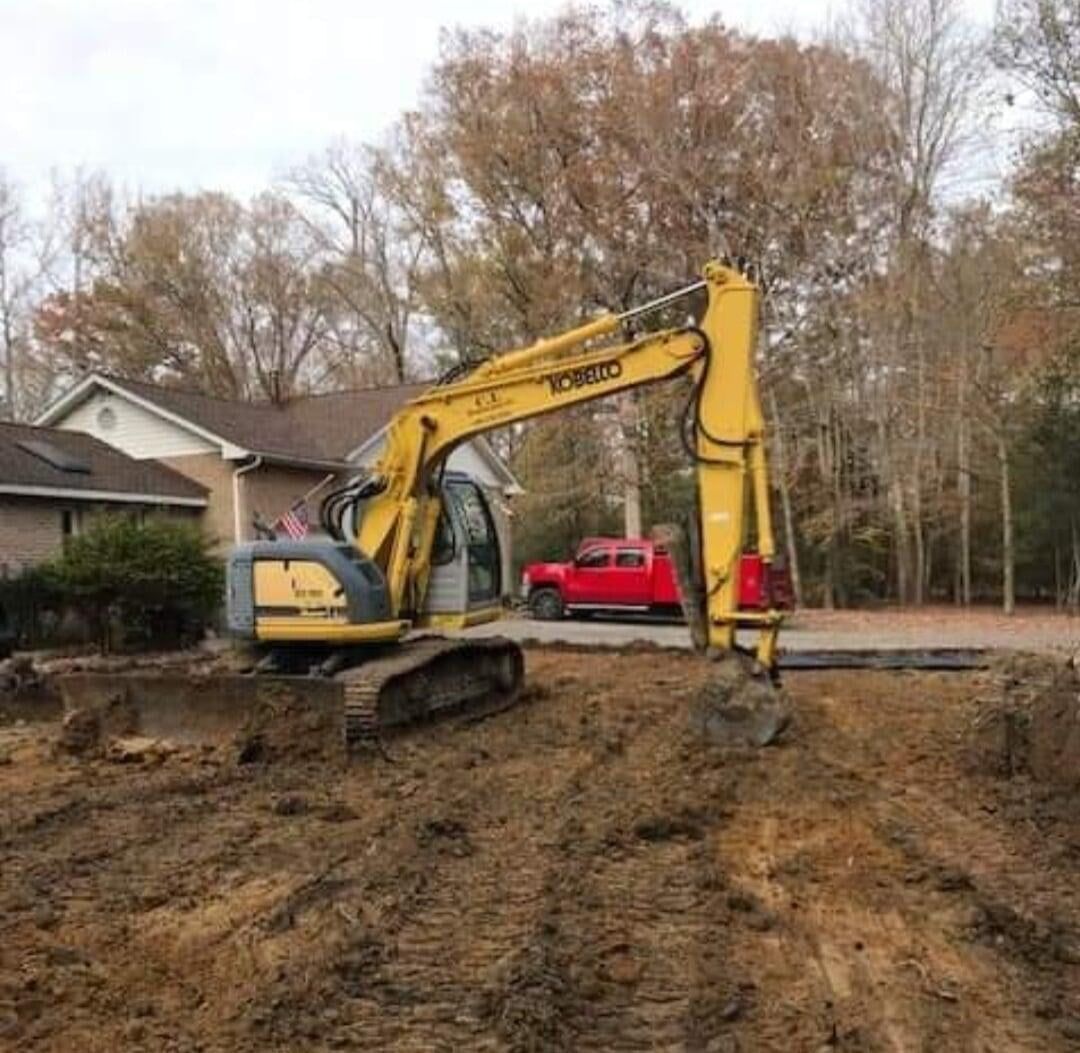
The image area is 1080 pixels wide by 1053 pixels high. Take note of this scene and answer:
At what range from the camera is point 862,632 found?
23.3 metres

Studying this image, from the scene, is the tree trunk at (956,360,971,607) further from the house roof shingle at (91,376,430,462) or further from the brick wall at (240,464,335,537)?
the brick wall at (240,464,335,537)

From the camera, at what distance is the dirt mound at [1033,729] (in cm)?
786

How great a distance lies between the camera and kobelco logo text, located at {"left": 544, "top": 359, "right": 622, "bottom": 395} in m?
10.5

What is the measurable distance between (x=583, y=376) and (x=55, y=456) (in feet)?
50.3

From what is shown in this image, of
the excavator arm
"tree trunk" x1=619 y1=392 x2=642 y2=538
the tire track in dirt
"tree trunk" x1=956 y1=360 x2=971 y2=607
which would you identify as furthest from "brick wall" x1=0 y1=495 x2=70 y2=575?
"tree trunk" x1=956 y1=360 x2=971 y2=607

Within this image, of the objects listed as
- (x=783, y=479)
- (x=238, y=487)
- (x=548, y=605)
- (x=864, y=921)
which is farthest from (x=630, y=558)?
(x=864, y=921)

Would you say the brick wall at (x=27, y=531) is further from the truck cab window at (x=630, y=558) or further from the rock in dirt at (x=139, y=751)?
the rock in dirt at (x=139, y=751)

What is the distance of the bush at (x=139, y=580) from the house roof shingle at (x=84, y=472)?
268 cm

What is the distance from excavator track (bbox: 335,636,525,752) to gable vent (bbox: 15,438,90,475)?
13.2 metres

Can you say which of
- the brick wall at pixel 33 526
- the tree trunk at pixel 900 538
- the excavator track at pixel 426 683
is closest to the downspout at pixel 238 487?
the brick wall at pixel 33 526

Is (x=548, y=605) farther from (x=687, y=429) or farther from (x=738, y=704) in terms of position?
(x=738, y=704)

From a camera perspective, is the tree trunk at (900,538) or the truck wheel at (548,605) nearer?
the truck wheel at (548,605)

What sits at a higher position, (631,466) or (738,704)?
(631,466)

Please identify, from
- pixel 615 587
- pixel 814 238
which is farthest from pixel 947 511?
pixel 615 587
